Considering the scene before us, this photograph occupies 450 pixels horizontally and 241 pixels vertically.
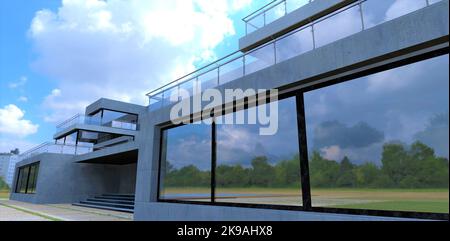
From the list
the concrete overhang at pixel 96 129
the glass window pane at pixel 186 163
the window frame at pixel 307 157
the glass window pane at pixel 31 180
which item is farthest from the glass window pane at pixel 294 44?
the concrete overhang at pixel 96 129

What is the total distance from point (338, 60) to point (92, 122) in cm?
2900

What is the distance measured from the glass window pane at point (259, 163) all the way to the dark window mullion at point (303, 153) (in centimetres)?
11

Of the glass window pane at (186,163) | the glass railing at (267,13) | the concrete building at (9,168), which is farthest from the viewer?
the concrete building at (9,168)

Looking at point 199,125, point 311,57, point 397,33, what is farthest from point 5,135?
point 397,33

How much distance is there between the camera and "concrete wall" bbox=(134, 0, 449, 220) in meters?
4.41

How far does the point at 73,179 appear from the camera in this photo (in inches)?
893

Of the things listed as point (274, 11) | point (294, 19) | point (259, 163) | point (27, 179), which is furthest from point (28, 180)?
point (294, 19)

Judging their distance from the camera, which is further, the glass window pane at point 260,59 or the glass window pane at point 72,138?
the glass window pane at point 72,138

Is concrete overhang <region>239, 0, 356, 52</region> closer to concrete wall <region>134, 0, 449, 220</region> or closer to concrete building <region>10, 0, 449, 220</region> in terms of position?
concrete building <region>10, 0, 449, 220</region>

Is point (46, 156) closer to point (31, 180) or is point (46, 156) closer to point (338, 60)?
point (31, 180)

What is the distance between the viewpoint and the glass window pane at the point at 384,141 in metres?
4.30

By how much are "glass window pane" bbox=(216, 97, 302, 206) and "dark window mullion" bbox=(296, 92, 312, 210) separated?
107 millimetres

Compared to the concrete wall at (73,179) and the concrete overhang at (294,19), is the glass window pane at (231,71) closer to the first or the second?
the concrete overhang at (294,19)

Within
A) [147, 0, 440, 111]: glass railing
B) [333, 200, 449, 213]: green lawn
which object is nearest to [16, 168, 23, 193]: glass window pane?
[147, 0, 440, 111]: glass railing
